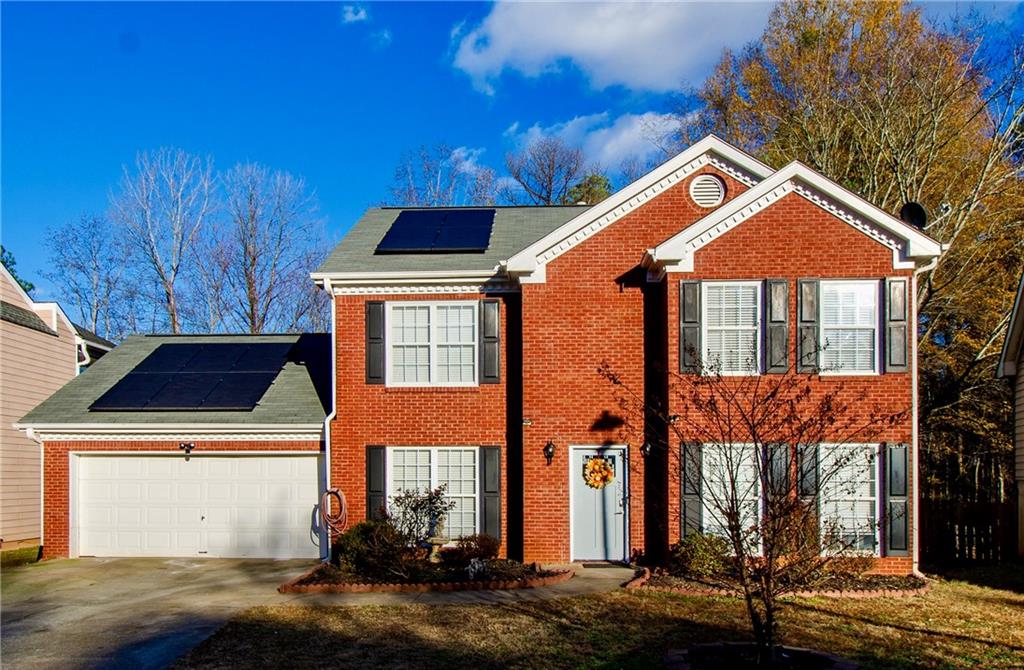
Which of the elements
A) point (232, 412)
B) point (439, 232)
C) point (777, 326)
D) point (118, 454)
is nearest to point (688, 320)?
point (777, 326)

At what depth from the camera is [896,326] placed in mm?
12758

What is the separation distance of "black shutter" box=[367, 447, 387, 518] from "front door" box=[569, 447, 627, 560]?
3.36 m

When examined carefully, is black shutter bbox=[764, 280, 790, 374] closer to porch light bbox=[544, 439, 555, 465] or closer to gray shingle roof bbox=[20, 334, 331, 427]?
porch light bbox=[544, 439, 555, 465]

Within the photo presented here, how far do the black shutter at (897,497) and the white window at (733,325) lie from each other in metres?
2.57

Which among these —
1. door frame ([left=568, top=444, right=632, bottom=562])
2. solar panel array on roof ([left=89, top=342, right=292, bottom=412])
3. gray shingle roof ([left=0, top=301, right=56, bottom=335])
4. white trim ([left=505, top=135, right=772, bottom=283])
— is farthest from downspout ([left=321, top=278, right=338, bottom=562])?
gray shingle roof ([left=0, top=301, right=56, bottom=335])

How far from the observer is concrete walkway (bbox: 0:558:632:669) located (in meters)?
9.27

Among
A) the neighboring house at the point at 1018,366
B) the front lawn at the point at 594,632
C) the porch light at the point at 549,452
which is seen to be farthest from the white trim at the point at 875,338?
the porch light at the point at 549,452

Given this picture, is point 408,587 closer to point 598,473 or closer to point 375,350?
point 598,473

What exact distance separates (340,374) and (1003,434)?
19.2 meters

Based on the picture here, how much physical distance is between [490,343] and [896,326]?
666cm

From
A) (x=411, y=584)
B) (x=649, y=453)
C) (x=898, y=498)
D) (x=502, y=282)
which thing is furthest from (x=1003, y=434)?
(x=411, y=584)

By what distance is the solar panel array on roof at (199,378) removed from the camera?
15.5 metres

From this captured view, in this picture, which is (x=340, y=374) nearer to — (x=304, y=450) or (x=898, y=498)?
(x=304, y=450)

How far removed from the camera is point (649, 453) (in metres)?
13.6
